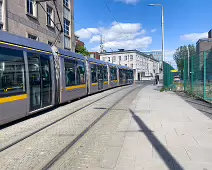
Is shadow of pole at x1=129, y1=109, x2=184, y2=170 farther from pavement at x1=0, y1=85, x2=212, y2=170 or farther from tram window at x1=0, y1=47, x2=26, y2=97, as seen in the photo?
tram window at x1=0, y1=47, x2=26, y2=97

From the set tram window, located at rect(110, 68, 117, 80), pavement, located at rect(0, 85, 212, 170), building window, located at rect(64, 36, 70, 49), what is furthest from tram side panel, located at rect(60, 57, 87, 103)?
building window, located at rect(64, 36, 70, 49)

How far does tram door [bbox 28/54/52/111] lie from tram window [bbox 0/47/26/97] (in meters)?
0.47

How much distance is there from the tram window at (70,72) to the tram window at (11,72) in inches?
145

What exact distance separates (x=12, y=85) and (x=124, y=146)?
3.84 metres

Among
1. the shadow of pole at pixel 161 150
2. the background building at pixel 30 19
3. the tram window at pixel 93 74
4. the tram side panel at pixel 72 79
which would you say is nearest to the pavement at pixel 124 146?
the shadow of pole at pixel 161 150

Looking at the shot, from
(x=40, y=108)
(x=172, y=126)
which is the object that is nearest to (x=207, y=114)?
(x=172, y=126)

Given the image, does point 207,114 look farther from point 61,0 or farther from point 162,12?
point 61,0

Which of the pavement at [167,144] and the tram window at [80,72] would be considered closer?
the pavement at [167,144]

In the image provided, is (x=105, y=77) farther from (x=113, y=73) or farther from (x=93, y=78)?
(x=93, y=78)

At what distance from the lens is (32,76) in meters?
7.07

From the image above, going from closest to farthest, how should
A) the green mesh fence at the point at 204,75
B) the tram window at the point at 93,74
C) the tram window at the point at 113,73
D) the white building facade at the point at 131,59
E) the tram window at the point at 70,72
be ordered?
the tram window at the point at 70,72, the green mesh fence at the point at 204,75, the tram window at the point at 93,74, the tram window at the point at 113,73, the white building facade at the point at 131,59

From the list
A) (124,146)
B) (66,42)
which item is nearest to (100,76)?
(66,42)

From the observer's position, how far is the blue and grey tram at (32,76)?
19.2 feet

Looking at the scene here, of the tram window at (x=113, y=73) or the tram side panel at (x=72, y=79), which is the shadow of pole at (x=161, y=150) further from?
the tram window at (x=113, y=73)
